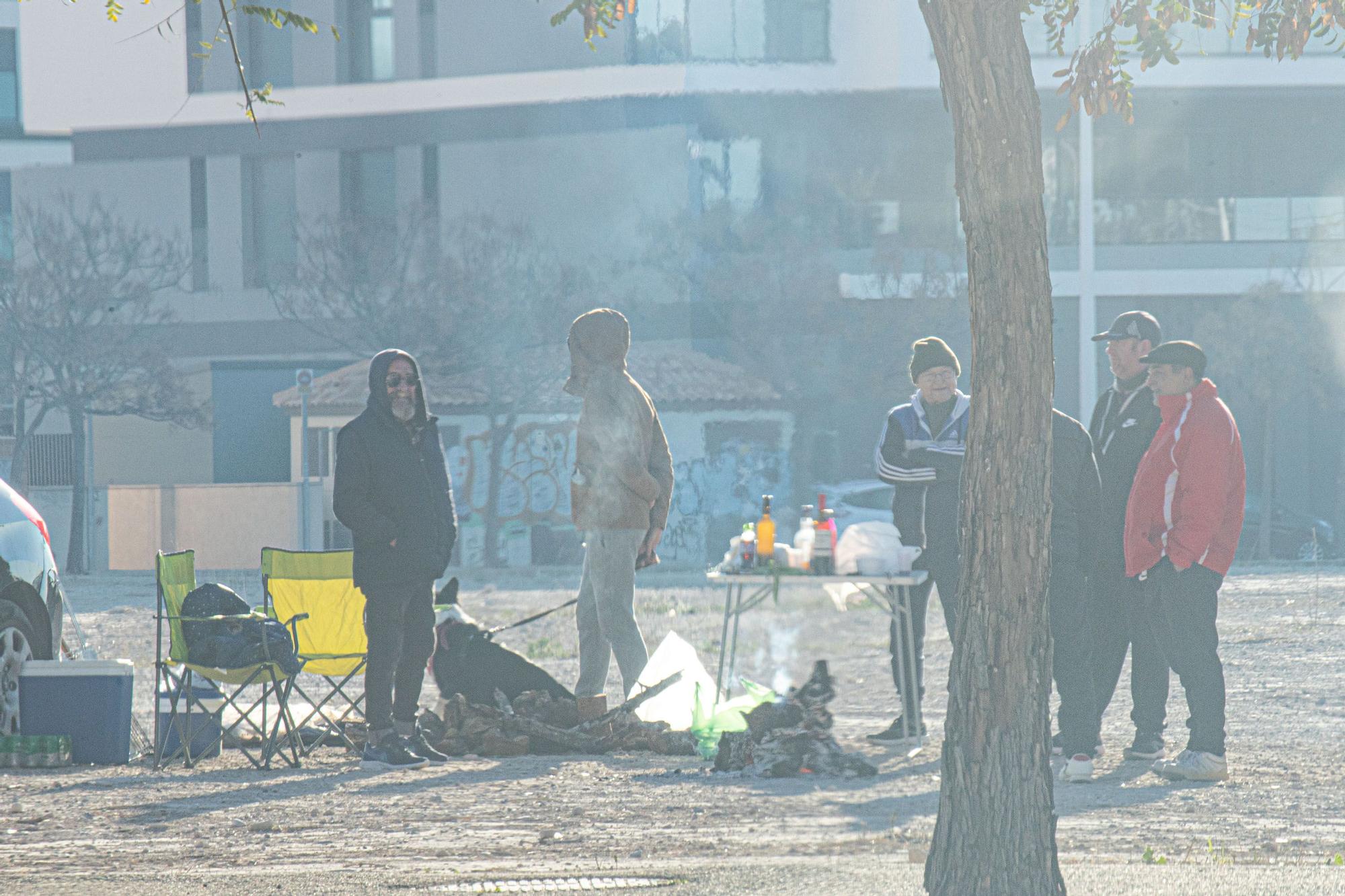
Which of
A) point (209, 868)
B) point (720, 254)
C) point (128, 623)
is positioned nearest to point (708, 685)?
point (209, 868)

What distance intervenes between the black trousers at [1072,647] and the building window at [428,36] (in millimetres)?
34361

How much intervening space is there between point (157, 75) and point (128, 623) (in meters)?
25.5

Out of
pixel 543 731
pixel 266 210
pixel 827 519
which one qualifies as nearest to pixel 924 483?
pixel 827 519

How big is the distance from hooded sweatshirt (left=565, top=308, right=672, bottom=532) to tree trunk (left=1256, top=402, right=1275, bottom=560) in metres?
26.6

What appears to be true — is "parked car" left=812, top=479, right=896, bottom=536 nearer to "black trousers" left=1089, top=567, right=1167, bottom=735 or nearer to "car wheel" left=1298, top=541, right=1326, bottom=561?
"car wheel" left=1298, top=541, right=1326, bottom=561

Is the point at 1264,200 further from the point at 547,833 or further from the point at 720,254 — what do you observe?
the point at 547,833

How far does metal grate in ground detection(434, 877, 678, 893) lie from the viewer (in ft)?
17.0

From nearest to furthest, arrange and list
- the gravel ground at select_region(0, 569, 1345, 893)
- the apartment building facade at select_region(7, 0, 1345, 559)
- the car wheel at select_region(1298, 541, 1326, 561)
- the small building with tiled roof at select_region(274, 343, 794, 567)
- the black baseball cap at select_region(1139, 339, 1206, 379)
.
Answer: the gravel ground at select_region(0, 569, 1345, 893)
the black baseball cap at select_region(1139, 339, 1206, 379)
the car wheel at select_region(1298, 541, 1326, 561)
the small building with tiled roof at select_region(274, 343, 794, 567)
the apartment building facade at select_region(7, 0, 1345, 559)

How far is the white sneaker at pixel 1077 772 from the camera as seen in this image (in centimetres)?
751

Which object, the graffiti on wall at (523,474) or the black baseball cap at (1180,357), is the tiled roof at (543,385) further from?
the black baseball cap at (1180,357)

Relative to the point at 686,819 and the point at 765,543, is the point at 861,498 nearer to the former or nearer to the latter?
the point at 765,543

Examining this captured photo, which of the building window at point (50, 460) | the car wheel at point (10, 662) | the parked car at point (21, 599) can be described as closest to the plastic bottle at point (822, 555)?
the parked car at point (21, 599)

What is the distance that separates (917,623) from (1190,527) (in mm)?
1347

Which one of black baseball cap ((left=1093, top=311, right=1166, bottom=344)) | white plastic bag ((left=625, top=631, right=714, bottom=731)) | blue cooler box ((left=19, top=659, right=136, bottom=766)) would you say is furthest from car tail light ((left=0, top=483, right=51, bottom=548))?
black baseball cap ((left=1093, top=311, right=1166, bottom=344))
